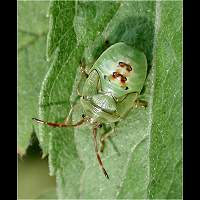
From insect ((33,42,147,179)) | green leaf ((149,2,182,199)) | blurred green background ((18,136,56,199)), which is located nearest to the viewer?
green leaf ((149,2,182,199))

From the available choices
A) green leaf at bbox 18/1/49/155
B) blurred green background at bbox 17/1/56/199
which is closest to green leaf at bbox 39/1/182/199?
blurred green background at bbox 17/1/56/199

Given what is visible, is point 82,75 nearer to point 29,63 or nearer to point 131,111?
point 131,111

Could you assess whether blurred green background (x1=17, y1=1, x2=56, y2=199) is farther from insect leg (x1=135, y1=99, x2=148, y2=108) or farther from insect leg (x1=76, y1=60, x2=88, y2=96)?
insect leg (x1=135, y1=99, x2=148, y2=108)

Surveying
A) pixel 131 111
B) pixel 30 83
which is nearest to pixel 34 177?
pixel 30 83

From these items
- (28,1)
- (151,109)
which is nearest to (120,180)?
(151,109)

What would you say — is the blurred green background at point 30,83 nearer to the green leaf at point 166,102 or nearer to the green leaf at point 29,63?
the green leaf at point 29,63
